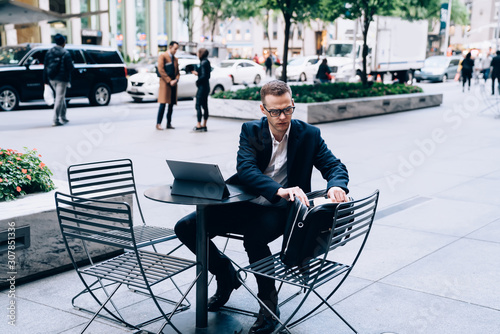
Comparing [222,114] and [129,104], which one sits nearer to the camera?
[222,114]

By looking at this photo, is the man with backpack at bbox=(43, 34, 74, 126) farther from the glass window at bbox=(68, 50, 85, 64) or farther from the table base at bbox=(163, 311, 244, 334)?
the table base at bbox=(163, 311, 244, 334)

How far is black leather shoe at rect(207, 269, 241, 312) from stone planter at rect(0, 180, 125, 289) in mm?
1366

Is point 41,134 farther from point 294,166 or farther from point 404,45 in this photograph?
point 404,45

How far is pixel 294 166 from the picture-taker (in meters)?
3.75

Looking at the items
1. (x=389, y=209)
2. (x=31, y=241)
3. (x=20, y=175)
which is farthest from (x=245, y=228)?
(x=389, y=209)

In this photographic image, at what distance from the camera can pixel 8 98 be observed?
16.9 meters

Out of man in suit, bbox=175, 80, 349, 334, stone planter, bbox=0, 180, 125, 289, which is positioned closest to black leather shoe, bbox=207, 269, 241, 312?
man in suit, bbox=175, 80, 349, 334

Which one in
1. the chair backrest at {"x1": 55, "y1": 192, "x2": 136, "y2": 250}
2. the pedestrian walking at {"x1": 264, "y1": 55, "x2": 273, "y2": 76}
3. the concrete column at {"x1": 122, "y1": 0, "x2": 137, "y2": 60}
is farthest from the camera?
the concrete column at {"x1": 122, "y1": 0, "x2": 137, "y2": 60}

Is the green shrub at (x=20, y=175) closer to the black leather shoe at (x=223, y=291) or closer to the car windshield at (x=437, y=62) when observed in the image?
the black leather shoe at (x=223, y=291)

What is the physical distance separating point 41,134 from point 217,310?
376 inches

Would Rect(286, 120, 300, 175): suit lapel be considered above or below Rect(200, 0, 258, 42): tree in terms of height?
below

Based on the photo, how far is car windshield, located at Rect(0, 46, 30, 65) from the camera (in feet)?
56.6

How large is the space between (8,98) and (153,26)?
96.2 feet

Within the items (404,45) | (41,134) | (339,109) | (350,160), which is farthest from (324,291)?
(404,45)
